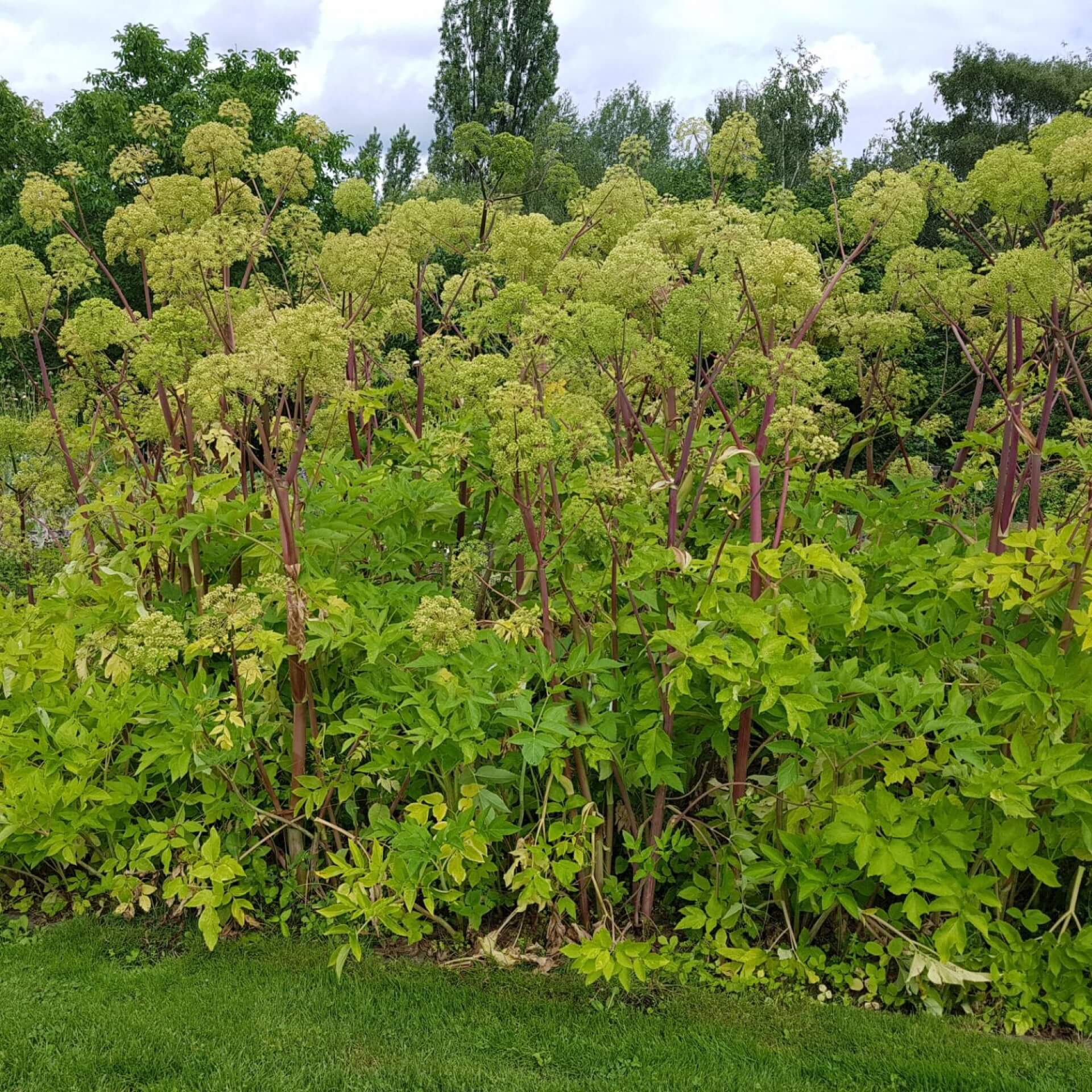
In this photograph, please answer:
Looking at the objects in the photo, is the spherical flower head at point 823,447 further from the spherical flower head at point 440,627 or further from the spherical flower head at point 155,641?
the spherical flower head at point 155,641

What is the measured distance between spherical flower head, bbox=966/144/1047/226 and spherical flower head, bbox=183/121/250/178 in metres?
3.07

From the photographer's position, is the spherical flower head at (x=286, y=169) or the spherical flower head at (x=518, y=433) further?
the spherical flower head at (x=286, y=169)

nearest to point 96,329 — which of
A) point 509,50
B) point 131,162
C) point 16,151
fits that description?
point 131,162

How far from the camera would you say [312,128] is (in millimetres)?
4711

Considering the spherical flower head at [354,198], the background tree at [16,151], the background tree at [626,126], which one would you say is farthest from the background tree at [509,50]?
the spherical flower head at [354,198]

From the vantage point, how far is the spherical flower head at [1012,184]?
3.64m

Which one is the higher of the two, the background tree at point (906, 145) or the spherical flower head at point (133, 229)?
the background tree at point (906, 145)

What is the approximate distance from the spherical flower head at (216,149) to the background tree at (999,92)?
31609mm

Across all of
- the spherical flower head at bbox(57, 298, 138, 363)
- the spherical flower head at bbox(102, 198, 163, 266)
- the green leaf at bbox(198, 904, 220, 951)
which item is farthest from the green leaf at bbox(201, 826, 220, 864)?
the spherical flower head at bbox(102, 198, 163, 266)

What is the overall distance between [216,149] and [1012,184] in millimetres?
3285

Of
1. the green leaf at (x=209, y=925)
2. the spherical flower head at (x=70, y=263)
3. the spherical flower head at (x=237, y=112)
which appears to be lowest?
the green leaf at (x=209, y=925)

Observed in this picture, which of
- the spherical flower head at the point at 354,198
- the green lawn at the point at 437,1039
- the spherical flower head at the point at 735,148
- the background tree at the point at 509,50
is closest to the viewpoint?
the green lawn at the point at 437,1039

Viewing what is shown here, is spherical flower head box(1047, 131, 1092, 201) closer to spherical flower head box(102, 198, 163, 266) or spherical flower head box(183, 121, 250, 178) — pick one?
spherical flower head box(183, 121, 250, 178)

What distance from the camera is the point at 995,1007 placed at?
314 cm
